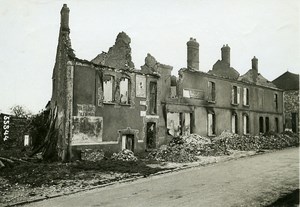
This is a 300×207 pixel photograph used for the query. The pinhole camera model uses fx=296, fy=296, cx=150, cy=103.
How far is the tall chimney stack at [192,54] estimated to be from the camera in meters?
25.8

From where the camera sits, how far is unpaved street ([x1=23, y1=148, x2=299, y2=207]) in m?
8.30

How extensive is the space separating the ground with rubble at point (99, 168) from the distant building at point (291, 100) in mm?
19831

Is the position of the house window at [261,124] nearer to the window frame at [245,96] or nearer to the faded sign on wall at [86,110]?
the window frame at [245,96]

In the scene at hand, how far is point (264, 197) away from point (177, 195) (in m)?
2.54

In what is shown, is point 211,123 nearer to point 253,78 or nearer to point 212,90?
point 212,90

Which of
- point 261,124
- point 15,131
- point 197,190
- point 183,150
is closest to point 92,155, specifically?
point 183,150

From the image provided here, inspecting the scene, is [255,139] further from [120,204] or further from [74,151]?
[120,204]

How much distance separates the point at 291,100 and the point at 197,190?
37.8 meters

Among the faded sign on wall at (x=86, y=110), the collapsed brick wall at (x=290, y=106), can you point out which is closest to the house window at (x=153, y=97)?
the faded sign on wall at (x=86, y=110)

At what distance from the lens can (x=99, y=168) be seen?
14398 millimetres

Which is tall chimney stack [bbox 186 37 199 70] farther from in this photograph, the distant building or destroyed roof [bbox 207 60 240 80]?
the distant building

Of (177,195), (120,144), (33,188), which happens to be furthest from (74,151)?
(177,195)

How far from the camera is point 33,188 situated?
10.6 meters

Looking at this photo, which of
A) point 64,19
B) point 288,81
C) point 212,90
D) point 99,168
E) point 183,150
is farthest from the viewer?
point 288,81
